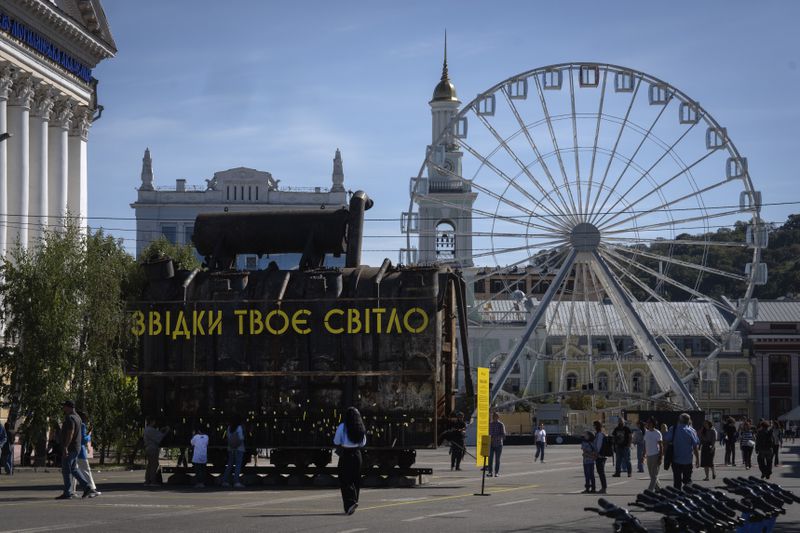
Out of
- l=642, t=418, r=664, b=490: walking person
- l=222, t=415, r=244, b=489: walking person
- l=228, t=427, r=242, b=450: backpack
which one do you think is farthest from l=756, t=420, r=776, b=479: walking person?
l=228, t=427, r=242, b=450: backpack

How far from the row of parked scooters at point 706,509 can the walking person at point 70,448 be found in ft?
43.2

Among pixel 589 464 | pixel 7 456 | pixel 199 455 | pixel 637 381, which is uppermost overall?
pixel 199 455

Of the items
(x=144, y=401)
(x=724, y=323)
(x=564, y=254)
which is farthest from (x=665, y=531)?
(x=724, y=323)

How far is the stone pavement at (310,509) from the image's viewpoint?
20297mm

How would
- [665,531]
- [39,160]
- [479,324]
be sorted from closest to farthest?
[665,531]
[39,160]
[479,324]

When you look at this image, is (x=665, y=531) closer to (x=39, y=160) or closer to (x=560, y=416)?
(x=39, y=160)

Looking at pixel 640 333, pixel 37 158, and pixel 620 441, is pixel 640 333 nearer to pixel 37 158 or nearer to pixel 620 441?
pixel 620 441

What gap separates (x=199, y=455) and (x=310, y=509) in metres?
6.99

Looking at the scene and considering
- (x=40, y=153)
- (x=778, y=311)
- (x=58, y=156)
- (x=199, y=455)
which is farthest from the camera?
(x=778, y=311)

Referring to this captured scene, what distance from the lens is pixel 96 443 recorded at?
143 ft

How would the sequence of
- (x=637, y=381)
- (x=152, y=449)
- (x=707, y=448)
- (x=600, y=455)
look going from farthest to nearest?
(x=637, y=381)
(x=707, y=448)
(x=600, y=455)
(x=152, y=449)

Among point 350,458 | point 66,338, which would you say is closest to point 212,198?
point 66,338

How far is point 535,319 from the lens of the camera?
224 ft

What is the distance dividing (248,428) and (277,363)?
153cm
